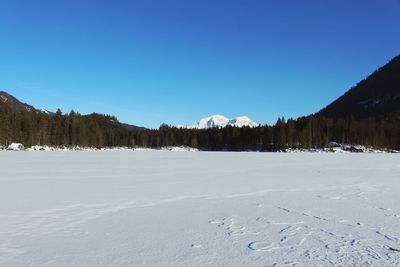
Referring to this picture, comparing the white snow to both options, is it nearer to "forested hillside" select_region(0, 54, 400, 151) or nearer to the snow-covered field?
"forested hillside" select_region(0, 54, 400, 151)

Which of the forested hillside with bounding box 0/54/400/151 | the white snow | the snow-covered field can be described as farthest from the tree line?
the snow-covered field

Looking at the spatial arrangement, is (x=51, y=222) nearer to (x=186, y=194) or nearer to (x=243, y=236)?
(x=243, y=236)

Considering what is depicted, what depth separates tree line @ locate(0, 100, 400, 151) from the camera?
4213 inches

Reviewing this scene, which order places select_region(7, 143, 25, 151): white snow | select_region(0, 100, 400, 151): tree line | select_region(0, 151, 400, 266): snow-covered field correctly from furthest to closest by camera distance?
select_region(0, 100, 400, 151): tree line < select_region(7, 143, 25, 151): white snow < select_region(0, 151, 400, 266): snow-covered field

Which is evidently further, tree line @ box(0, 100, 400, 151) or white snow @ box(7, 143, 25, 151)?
tree line @ box(0, 100, 400, 151)

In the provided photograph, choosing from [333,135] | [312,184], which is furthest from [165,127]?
[312,184]

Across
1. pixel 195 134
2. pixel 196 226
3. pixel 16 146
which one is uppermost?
pixel 195 134

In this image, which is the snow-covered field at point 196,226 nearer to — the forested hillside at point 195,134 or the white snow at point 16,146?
the white snow at point 16,146

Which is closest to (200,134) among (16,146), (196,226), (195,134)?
(195,134)

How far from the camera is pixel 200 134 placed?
169 m

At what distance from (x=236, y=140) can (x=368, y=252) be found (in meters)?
144

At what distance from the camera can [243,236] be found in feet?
30.9

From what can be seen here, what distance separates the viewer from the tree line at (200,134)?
351 ft

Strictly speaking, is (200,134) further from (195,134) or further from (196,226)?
(196,226)
